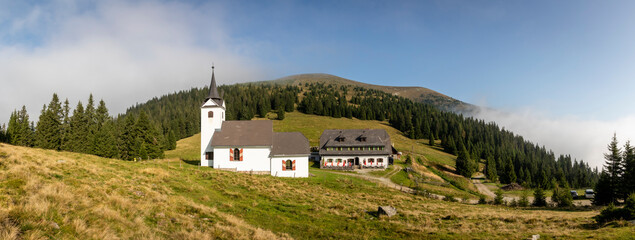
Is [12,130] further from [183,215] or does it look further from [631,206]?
[631,206]

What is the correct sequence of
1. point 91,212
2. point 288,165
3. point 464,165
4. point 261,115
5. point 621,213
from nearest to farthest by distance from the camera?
point 91,212 < point 621,213 < point 288,165 < point 464,165 < point 261,115

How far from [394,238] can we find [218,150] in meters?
33.5

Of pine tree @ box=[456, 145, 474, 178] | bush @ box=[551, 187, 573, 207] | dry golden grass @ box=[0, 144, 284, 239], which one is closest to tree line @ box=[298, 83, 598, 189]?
pine tree @ box=[456, 145, 474, 178]

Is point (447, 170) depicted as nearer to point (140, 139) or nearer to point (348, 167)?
point (348, 167)

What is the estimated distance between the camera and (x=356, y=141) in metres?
67.2

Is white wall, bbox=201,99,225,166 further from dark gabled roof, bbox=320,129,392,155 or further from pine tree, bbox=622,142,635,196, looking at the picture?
pine tree, bbox=622,142,635,196

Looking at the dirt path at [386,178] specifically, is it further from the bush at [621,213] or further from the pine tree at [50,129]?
the pine tree at [50,129]

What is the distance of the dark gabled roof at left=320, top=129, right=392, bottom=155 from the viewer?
6462cm

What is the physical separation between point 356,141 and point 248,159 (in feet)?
103

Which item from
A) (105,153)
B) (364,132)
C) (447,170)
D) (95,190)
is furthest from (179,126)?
(95,190)

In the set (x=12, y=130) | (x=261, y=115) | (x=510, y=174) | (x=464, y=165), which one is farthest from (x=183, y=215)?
(x=261, y=115)

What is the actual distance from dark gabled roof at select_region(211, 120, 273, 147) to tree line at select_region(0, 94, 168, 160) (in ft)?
78.1

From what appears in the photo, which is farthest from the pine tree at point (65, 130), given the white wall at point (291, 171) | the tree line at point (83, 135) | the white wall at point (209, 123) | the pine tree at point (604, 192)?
the pine tree at point (604, 192)

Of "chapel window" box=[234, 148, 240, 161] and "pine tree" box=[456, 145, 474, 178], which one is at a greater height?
"chapel window" box=[234, 148, 240, 161]
